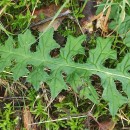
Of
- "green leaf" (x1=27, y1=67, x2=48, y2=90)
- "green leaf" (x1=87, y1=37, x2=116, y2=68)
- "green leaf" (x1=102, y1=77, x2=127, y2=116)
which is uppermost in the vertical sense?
"green leaf" (x1=87, y1=37, x2=116, y2=68)

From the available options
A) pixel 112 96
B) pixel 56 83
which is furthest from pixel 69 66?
pixel 112 96

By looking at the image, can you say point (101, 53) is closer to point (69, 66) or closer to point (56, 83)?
point (69, 66)

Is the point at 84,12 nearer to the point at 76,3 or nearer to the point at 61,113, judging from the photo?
the point at 76,3

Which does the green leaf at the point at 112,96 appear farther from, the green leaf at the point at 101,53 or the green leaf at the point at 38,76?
the green leaf at the point at 38,76

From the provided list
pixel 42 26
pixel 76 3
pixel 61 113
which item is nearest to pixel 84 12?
pixel 76 3

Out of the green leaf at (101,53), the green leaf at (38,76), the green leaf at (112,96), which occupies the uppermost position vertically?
the green leaf at (101,53)

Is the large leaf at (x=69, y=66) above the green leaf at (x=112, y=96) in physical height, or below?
above

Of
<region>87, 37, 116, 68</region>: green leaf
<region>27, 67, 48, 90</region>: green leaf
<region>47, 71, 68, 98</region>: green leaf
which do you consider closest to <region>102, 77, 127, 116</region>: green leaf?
<region>87, 37, 116, 68</region>: green leaf

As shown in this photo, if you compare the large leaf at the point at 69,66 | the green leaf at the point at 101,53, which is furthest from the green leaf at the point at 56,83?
the green leaf at the point at 101,53

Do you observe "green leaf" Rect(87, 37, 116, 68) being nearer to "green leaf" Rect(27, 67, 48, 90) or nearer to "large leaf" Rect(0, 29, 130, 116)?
"large leaf" Rect(0, 29, 130, 116)
